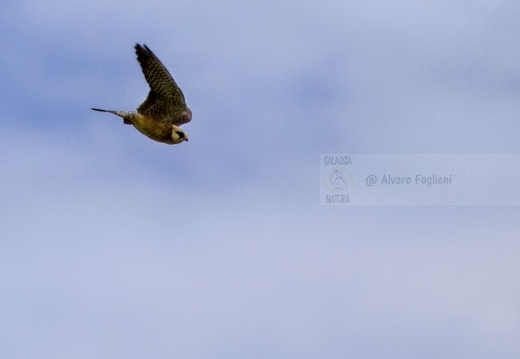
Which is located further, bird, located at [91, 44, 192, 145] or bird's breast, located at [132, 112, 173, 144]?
bird's breast, located at [132, 112, 173, 144]

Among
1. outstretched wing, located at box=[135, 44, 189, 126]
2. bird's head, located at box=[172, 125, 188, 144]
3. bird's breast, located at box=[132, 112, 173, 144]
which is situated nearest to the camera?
outstretched wing, located at box=[135, 44, 189, 126]

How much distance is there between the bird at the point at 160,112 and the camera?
36562 millimetres

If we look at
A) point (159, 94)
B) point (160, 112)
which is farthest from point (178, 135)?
point (159, 94)

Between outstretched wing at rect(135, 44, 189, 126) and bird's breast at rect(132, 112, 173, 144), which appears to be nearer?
outstretched wing at rect(135, 44, 189, 126)

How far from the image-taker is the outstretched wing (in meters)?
36.2

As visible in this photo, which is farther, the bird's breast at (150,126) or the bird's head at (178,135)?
the bird's head at (178,135)

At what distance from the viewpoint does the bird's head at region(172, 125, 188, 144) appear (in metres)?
38.0

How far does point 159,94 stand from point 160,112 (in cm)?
80

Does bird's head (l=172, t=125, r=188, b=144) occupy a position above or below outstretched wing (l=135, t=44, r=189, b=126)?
below

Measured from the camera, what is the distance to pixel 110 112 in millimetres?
36812

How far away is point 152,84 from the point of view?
3688cm

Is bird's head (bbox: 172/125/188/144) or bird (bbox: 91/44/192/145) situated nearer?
bird (bbox: 91/44/192/145)

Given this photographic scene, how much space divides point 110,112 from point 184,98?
271cm

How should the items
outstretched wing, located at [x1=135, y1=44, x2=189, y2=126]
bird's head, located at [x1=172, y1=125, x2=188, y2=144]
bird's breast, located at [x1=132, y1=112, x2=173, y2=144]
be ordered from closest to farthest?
outstretched wing, located at [x1=135, y1=44, x2=189, y2=126]
bird's breast, located at [x1=132, y1=112, x2=173, y2=144]
bird's head, located at [x1=172, y1=125, x2=188, y2=144]
